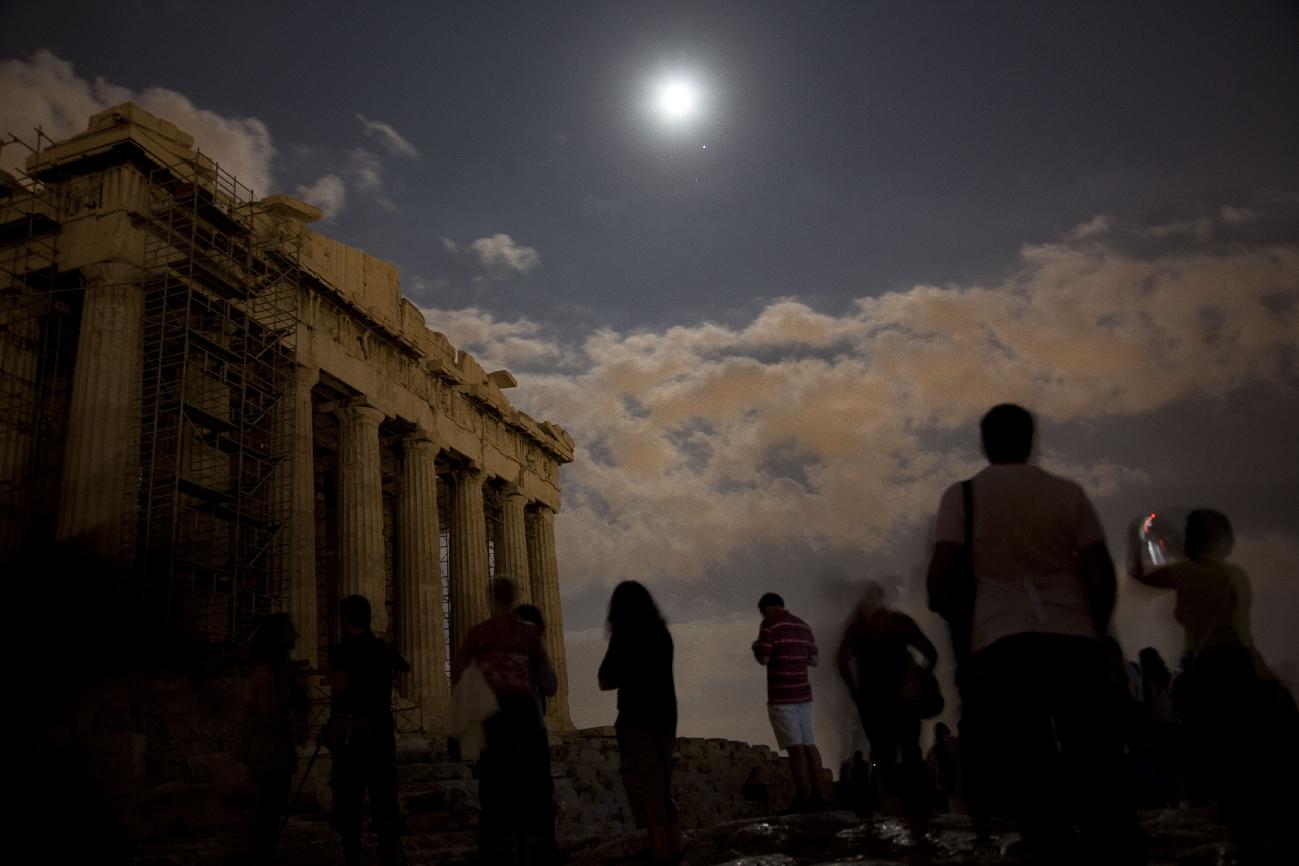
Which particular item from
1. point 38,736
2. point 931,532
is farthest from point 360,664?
point 38,736

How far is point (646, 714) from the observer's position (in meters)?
6.29

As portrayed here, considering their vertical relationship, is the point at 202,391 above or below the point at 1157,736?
above

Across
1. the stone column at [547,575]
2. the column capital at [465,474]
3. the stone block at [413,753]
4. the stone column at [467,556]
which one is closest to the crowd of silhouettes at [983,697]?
the stone block at [413,753]

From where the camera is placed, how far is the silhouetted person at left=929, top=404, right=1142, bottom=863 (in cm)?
366

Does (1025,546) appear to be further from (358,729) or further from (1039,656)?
(358,729)

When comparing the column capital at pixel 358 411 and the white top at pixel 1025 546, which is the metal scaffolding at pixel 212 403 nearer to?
the column capital at pixel 358 411

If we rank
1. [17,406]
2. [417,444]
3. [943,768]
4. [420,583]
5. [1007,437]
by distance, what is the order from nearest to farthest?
[1007,437]
[943,768]
[17,406]
[420,583]
[417,444]

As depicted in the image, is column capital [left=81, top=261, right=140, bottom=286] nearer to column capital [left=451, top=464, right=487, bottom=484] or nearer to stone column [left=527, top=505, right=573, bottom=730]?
column capital [left=451, top=464, right=487, bottom=484]

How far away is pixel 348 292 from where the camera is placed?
21734 mm

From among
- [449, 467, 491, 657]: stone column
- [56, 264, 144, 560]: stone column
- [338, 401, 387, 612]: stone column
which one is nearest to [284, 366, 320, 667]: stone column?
[338, 401, 387, 612]: stone column

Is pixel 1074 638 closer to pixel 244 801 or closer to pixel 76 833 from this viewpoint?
pixel 76 833

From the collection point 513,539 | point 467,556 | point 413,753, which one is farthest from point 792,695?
point 513,539

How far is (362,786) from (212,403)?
Answer: 1290 cm

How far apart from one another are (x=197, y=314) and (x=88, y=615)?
548 centimetres
